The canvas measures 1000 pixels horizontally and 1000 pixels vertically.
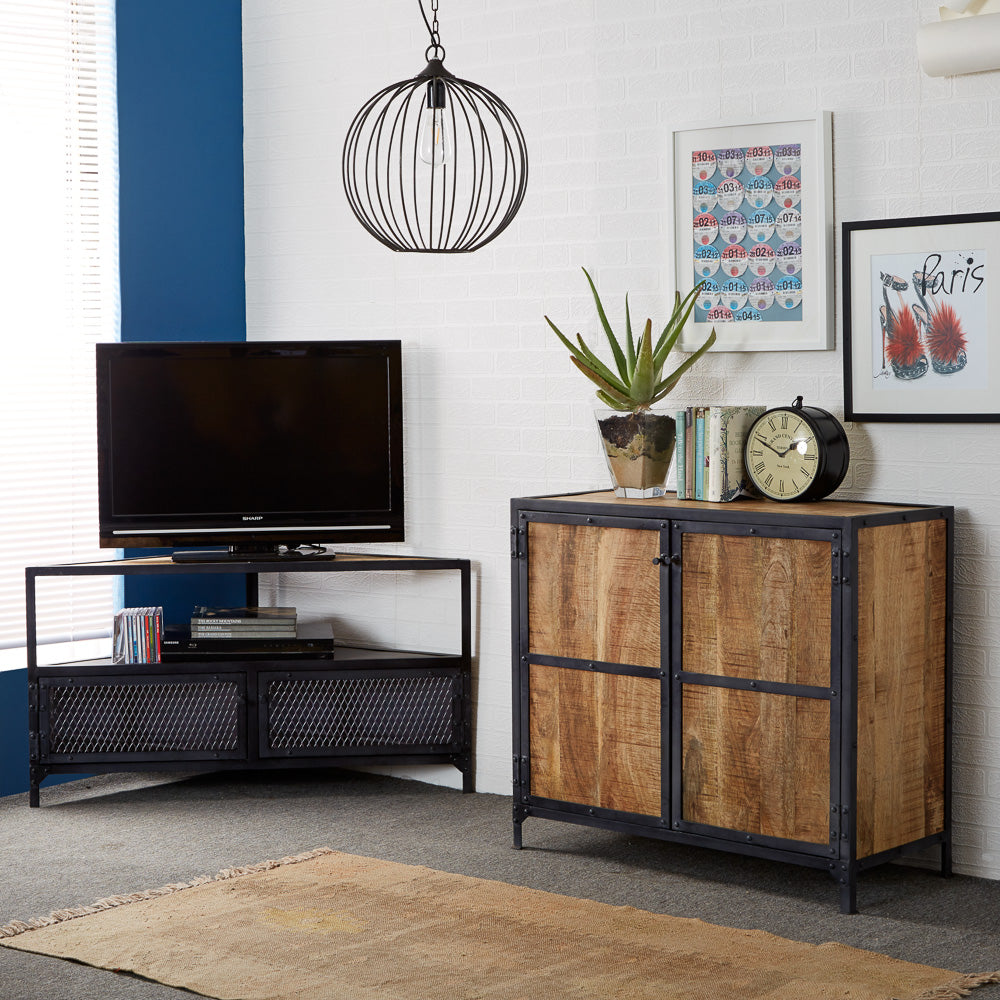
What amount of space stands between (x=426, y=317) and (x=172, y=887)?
2002 millimetres

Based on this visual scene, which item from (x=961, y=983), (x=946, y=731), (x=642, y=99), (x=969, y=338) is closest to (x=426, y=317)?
(x=642, y=99)

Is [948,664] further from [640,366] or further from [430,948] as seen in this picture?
[430,948]

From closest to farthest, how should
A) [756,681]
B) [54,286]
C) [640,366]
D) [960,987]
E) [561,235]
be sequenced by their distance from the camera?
[960,987]
[756,681]
[640,366]
[561,235]
[54,286]

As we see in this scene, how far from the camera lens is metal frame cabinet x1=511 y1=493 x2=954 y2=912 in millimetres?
3520

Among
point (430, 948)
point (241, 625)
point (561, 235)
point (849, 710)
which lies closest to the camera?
point (430, 948)

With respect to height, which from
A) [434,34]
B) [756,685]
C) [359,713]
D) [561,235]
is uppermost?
[434,34]

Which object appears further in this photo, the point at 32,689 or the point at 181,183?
the point at 181,183

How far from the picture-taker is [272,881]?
12.3 feet

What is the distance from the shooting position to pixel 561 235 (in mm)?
4527

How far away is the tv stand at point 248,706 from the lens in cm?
457

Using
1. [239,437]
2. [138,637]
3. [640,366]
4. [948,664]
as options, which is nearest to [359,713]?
[138,637]

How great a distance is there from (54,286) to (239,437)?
803mm

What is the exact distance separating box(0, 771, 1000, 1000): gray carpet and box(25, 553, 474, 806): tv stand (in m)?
0.14

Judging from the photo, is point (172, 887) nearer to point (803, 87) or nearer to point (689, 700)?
point (689, 700)
